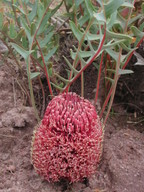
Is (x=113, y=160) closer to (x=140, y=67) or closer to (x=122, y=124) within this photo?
(x=122, y=124)

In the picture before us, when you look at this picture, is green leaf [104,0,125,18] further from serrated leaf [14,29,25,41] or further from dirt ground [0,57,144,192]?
dirt ground [0,57,144,192]

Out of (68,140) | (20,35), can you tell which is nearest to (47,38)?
(20,35)

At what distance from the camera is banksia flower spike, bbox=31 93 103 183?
102 cm

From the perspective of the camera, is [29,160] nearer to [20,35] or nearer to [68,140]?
[68,140]

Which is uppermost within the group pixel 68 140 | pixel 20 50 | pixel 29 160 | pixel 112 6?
pixel 112 6

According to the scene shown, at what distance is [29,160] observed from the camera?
1.29 metres

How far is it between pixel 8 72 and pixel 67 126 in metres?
0.76

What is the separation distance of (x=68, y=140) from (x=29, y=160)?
13.3 inches

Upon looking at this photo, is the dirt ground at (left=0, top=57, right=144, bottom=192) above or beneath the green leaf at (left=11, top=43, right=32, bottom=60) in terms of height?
beneath

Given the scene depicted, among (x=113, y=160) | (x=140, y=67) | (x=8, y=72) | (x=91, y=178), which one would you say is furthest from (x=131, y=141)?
(x=8, y=72)

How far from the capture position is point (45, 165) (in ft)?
3.59

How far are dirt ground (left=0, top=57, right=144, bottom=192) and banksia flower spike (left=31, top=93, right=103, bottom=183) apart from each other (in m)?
0.09

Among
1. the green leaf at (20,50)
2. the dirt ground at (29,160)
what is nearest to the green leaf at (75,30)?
the green leaf at (20,50)

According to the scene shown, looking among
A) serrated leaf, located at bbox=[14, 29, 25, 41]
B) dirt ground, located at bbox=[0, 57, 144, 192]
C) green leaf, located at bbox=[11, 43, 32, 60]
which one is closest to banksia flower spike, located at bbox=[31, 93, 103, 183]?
dirt ground, located at bbox=[0, 57, 144, 192]
